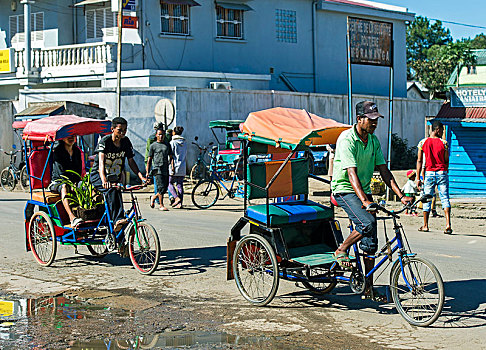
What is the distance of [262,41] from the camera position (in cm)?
3147

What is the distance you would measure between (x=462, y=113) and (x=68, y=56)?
1723cm

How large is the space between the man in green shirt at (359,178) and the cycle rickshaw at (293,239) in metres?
0.13

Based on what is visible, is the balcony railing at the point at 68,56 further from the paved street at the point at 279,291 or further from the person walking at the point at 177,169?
the paved street at the point at 279,291

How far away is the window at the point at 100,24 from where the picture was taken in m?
29.2

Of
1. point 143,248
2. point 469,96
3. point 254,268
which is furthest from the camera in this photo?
point 469,96

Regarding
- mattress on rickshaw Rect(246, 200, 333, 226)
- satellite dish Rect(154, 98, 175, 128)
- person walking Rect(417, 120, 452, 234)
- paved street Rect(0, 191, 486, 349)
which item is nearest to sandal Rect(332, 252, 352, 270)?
paved street Rect(0, 191, 486, 349)

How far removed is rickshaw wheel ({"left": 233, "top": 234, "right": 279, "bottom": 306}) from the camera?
24.4 feet

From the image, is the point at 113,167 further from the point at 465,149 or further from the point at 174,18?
the point at 174,18

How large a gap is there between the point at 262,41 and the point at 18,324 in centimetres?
2592

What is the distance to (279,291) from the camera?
816cm

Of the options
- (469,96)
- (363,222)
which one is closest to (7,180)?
(469,96)

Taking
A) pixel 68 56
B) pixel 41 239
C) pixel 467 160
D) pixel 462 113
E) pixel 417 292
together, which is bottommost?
pixel 417 292

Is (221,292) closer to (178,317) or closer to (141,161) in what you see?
(178,317)

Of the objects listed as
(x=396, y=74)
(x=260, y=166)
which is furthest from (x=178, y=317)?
(x=396, y=74)
